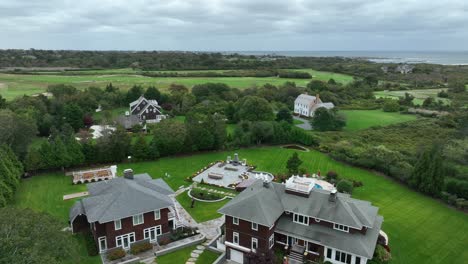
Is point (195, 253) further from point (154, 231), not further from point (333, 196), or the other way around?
point (333, 196)

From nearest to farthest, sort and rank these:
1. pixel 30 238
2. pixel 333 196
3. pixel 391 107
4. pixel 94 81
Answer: pixel 30 238 < pixel 333 196 < pixel 391 107 < pixel 94 81

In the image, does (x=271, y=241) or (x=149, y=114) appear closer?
(x=271, y=241)

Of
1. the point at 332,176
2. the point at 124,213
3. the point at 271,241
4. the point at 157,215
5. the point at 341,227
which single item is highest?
the point at 124,213

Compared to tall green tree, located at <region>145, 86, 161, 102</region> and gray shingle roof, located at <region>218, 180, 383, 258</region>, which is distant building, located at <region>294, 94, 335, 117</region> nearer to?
tall green tree, located at <region>145, 86, 161, 102</region>

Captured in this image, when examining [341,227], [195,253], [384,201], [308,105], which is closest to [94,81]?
[308,105]

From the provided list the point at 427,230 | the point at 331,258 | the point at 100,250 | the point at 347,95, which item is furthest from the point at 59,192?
the point at 347,95

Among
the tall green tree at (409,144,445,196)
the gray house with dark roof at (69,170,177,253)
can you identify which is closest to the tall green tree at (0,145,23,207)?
the gray house with dark roof at (69,170,177,253)

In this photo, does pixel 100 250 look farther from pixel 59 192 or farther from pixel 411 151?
pixel 411 151
